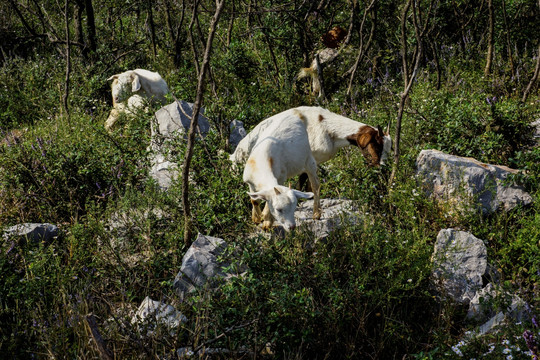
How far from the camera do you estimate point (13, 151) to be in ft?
20.8

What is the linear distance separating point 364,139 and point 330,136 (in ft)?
1.56

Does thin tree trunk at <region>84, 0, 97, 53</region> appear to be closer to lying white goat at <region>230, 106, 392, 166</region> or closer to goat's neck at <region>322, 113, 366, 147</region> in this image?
lying white goat at <region>230, 106, 392, 166</region>

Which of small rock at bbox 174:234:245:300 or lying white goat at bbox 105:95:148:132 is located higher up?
lying white goat at bbox 105:95:148:132

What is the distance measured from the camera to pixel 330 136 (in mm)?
6930

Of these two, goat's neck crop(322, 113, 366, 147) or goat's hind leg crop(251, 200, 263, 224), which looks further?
goat's neck crop(322, 113, 366, 147)

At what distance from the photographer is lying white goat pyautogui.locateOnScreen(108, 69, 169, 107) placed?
923cm

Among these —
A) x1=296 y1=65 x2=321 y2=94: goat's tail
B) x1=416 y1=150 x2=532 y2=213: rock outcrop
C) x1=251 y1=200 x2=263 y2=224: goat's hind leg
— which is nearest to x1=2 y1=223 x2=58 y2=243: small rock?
x1=251 y1=200 x2=263 y2=224: goat's hind leg

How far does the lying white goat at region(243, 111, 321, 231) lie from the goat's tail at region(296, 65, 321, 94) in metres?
3.23

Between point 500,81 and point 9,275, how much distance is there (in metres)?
8.05

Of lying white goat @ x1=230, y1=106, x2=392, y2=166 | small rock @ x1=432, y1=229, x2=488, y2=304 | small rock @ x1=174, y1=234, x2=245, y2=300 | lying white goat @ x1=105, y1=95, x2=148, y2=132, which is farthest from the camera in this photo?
lying white goat @ x1=105, y1=95, x2=148, y2=132

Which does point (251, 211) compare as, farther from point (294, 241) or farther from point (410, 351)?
point (410, 351)

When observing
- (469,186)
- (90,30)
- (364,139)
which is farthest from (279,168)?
(90,30)

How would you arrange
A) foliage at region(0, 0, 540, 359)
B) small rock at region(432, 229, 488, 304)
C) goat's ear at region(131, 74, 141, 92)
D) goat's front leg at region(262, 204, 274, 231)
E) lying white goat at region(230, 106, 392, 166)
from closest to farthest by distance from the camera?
foliage at region(0, 0, 540, 359), small rock at region(432, 229, 488, 304), goat's front leg at region(262, 204, 274, 231), lying white goat at region(230, 106, 392, 166), goat's ear at region(131, 74, 141, 92)

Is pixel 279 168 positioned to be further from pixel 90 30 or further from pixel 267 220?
pixel 90 30
